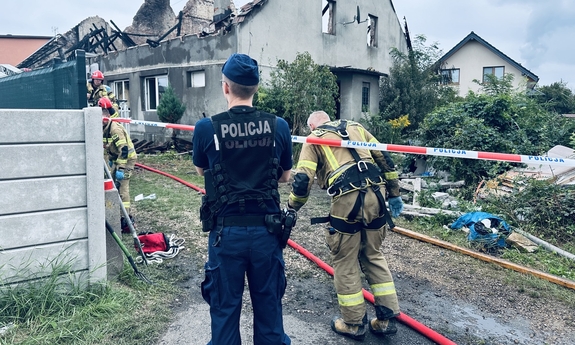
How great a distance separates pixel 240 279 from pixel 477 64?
3268 cm

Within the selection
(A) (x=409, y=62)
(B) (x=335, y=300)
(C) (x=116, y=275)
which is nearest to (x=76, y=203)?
(C) (x=116, y=275)

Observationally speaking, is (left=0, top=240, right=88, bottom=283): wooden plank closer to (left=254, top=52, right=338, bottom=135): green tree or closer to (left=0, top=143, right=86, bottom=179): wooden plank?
(left=0, top=143, right=86, bottom=179): wooden plank

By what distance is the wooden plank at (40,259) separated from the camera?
329 centimetres

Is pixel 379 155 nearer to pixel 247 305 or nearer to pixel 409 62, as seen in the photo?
pixel 247 305

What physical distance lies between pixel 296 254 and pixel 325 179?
1.83m

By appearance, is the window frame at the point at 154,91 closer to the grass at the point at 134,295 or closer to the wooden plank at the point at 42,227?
the grass at the point at 134,295

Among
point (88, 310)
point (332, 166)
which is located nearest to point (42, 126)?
point (88, 310)

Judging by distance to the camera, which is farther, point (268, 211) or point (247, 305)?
point (247, 305)

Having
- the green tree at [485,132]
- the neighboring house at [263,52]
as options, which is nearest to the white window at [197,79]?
the neighboring house at [263,52]

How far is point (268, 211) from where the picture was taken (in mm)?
2471

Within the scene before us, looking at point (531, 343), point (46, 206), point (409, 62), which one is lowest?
point (531, 343)

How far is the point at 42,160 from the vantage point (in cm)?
340

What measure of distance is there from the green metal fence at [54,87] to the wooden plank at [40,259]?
1.24 m

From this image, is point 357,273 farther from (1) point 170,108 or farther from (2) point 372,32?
(2) point 372,32
